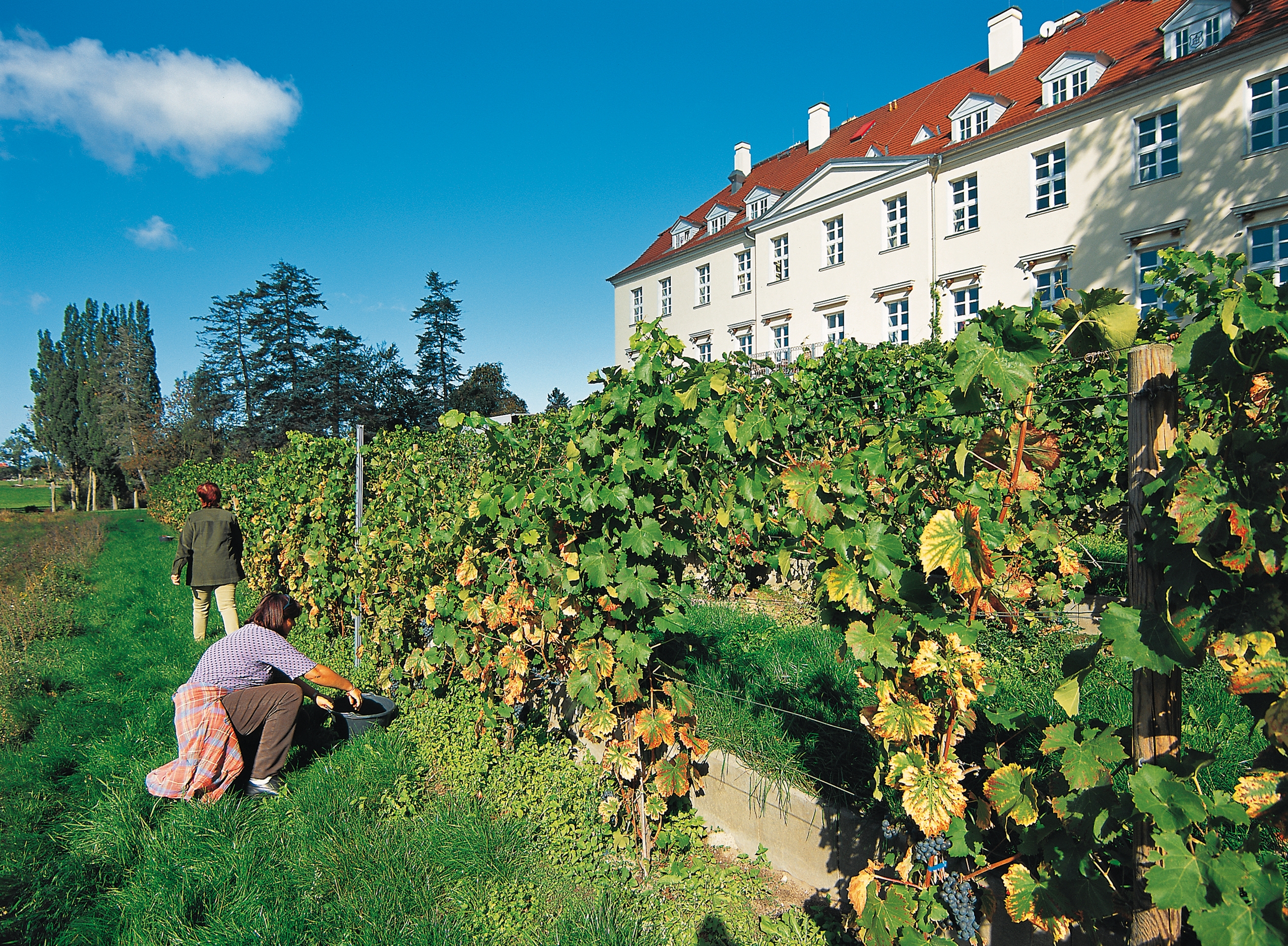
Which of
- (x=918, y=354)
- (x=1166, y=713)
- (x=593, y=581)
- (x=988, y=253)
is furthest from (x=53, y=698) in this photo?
(x=988, y=253)

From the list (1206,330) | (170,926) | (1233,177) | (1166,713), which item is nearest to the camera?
(1206,330)

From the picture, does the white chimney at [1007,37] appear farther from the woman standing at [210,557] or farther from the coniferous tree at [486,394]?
the coniferous tree at [486,394]

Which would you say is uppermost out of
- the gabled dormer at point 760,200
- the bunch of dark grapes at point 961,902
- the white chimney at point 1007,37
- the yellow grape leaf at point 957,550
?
the white chimney at point 1007,37

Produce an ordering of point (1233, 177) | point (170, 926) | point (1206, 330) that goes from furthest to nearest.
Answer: point (1233, 177)
point (170, 926)
point (1206, 330)

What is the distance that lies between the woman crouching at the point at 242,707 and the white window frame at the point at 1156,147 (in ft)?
74.8

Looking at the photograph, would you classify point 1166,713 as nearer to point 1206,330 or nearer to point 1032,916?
point 1032,916

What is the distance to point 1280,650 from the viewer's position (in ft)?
4.33

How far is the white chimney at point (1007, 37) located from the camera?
79.3 ft

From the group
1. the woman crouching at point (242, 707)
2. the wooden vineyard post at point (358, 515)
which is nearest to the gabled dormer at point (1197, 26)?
the wooden vineyard post at point (358, 515)

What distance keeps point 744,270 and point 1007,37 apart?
1220 cm

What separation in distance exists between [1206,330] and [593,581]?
2057mm

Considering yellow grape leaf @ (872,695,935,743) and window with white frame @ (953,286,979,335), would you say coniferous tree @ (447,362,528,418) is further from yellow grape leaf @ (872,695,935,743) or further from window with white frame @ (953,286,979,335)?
yellow grape leaf @ (872,695,935,743)

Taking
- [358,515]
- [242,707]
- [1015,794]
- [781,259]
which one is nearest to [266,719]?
[242,707]

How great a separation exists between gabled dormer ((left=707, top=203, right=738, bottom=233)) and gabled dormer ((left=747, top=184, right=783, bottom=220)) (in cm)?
140
